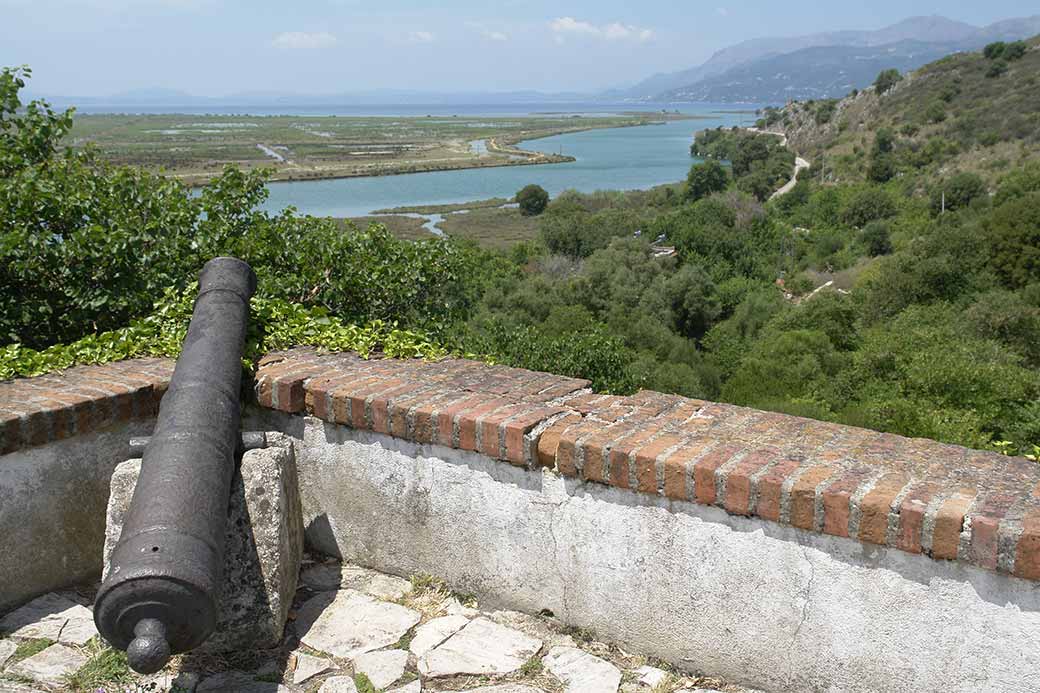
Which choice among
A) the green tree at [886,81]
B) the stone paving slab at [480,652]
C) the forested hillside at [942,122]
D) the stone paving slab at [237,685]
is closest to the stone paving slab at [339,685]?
the stone paving slab at [237,685]

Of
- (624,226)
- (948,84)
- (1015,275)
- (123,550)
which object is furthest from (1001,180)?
(123,550)

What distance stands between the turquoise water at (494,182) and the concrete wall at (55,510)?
144 feet

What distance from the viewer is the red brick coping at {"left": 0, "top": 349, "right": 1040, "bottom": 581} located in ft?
8.32

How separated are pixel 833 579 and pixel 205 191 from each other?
5501 millimetres

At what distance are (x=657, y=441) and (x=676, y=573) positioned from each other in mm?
462

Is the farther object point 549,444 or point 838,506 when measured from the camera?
point 549,444

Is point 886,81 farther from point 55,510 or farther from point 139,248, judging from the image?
point 55,510

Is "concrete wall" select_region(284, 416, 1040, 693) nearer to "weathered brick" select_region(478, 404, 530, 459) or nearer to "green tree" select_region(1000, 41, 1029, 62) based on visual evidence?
"weathered brick" select_region(478, 404, 530, 459)

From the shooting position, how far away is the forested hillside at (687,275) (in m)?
5.47

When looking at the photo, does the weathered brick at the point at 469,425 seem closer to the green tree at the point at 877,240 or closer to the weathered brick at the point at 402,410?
the weathered brick at the point at 402,410

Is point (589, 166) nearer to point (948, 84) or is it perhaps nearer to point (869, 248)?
point (948, 84)

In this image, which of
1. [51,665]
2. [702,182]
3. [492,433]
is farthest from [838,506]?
[702,182]

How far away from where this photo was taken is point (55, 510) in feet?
12.1

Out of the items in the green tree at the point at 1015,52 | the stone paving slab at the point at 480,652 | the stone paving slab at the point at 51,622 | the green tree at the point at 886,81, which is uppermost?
the green tree at the point at 1015,52
